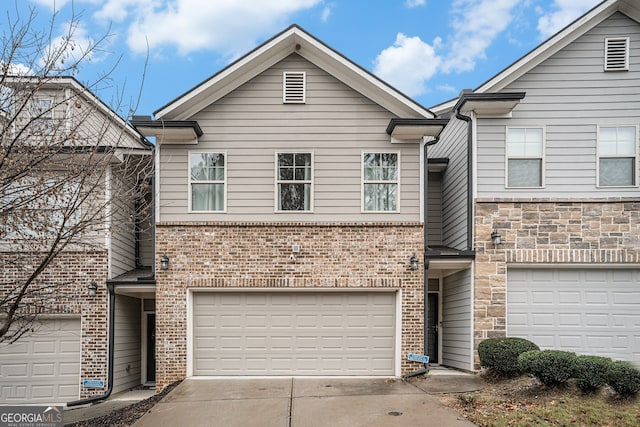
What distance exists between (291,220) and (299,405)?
3.93m

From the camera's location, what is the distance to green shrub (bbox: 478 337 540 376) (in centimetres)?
926

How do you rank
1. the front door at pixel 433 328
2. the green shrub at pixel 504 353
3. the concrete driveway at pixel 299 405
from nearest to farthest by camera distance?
the concrete driveway at pixel 299 405 < the green shrub at pixel 504 353 < the front door at pixel 433 328

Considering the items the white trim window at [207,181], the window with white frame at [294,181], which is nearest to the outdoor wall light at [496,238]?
the window with white frame at [294,181]

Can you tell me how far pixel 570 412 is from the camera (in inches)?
285

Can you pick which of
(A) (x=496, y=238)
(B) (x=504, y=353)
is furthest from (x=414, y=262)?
(B) (x=504, y=353)

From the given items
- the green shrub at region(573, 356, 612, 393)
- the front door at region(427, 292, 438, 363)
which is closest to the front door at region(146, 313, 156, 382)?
the front door at region(427, 292, 438, 363)

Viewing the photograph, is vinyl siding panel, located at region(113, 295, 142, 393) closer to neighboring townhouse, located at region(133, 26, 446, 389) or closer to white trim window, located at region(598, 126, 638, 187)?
neighboring townhouse, located at region(133, 26, 446, 389)

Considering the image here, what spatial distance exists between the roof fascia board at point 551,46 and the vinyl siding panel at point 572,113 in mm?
137

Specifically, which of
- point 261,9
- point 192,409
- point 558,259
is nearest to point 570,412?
point 558,259

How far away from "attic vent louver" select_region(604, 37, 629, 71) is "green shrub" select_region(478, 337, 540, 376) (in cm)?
629

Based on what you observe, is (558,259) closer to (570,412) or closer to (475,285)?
(475,285)

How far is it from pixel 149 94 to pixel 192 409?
5.10m

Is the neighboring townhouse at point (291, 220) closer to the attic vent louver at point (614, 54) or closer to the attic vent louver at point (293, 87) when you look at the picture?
the attic vent louver at point (293, 87)

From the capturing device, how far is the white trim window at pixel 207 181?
10.7 meters
